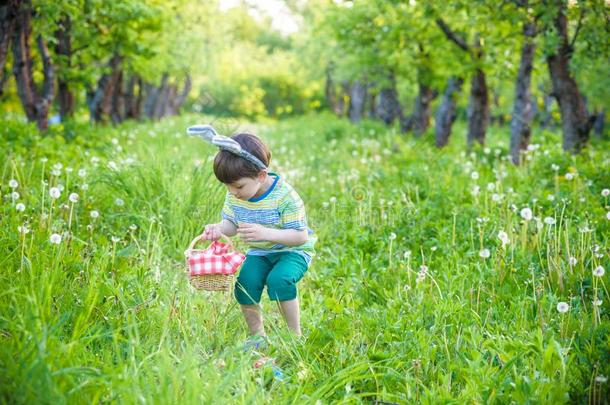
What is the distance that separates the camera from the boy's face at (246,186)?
3467 millimetres

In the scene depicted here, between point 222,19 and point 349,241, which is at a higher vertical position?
point 222,19

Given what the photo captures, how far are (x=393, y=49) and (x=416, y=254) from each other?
28.2ft

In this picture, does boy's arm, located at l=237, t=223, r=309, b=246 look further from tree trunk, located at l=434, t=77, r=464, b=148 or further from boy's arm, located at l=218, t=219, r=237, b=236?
tree trunk, located at l=434, t=77, r=464, b=148

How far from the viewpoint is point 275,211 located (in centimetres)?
361

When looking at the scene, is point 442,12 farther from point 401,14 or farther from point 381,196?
point 381,196

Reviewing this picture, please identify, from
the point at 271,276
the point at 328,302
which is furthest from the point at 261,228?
the point at 328,302

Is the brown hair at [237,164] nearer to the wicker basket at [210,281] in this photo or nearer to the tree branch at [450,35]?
the wicker basket at [210,281]

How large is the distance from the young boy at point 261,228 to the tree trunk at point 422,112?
487 inches

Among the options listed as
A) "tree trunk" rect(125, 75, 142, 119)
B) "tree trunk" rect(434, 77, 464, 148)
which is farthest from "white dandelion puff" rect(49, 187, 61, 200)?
"tree trunk" rect(125, 75, 142, 119)

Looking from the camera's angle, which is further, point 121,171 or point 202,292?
point 121,171

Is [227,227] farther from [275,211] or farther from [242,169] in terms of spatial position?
[242,169]

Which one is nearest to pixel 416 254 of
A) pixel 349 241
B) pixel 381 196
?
pixel 349 241

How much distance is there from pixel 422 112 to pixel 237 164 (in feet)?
43.5

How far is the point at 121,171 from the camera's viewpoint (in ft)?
19.0
